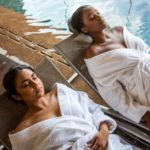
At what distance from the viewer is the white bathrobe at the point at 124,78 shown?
1.96m

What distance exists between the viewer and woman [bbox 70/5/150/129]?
6.46 ft

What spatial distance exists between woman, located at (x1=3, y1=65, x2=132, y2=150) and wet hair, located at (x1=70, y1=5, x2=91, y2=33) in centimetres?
56

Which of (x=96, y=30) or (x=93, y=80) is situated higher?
(x=96, y=30)

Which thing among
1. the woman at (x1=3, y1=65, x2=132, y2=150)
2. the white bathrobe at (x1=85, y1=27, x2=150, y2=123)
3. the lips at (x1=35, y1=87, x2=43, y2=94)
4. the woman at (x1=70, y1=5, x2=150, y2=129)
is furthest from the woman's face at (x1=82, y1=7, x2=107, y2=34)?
the lips at (x1=35, y1=87, x2=43, y2=94)

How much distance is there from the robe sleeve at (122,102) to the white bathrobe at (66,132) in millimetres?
177

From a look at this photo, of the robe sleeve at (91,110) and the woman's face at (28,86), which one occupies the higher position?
the woman's face at (28,86)

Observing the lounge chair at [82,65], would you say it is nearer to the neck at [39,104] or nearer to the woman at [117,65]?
the woman at [117,65]

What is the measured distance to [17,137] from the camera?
170 centimetres

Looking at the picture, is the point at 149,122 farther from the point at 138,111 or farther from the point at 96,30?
the point at 96,30

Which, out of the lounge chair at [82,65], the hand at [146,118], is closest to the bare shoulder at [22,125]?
the lounge chair at [82,65]

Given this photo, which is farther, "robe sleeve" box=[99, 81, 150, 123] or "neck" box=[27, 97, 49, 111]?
"robe sleeve" box=[99, 81, 150, 123]

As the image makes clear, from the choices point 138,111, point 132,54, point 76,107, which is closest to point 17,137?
point 76,107

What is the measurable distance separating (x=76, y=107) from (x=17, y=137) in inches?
13.9

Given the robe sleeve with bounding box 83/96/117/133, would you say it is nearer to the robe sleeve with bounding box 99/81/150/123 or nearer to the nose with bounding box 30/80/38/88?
the robe sleeve with bounding box 99/81/150/123
